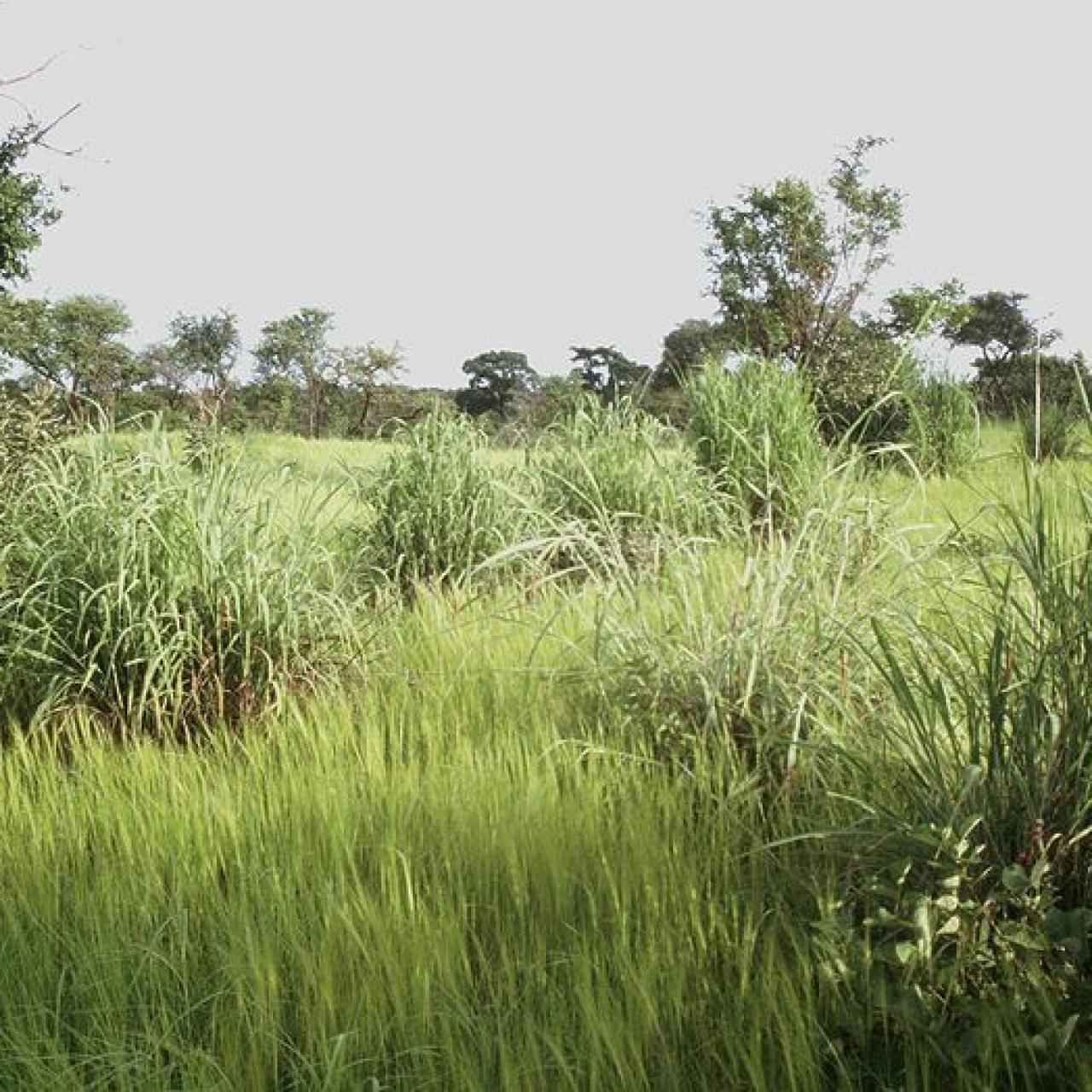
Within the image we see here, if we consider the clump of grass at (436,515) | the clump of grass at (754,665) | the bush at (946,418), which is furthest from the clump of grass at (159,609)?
the bush at (946,418)

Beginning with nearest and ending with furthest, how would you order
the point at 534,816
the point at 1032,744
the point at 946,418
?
the point at 1032,744 → the point at 534,816 → the point at 946,418

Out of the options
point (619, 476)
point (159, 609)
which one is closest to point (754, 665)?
point (159, 609)

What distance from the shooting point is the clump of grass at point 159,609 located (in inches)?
112

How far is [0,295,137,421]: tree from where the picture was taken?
89.0 ft

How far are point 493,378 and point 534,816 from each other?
4985 centimetres

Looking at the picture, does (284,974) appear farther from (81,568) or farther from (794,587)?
(81,568)

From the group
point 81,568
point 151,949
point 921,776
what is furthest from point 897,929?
point 81,568

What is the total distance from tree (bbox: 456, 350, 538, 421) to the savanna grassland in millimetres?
46292

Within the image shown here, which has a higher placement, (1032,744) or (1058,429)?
(1058,429)

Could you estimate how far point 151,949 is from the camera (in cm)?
154

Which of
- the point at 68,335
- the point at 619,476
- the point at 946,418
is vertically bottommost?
the point at 619,476

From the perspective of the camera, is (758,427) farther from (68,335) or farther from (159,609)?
(68,335)

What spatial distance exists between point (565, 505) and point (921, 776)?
359cm

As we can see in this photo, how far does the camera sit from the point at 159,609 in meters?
2.96
